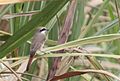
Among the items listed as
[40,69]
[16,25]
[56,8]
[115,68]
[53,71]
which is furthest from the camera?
[115,68]

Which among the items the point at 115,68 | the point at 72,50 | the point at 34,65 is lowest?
the point at 115,68

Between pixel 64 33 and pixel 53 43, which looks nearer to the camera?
pixel 64 33

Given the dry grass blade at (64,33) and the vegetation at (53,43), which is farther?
the dry grass blade at (64,33)

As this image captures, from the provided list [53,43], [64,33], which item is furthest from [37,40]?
[53,43]

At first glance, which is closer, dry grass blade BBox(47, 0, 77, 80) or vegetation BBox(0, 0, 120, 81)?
vegetation BBox(0, 0, 120, 81)

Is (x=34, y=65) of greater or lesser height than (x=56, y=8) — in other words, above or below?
below

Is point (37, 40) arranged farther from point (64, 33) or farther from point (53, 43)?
point (53, 43)

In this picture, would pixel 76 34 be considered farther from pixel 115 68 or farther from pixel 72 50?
pixel 115 68

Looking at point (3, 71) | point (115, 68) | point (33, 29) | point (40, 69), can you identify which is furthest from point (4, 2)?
point (115, 68)

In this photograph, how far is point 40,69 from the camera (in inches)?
65.5

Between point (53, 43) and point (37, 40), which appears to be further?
point (53, 43)

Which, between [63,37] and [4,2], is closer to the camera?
[4,2]

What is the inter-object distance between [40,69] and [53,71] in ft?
1.50

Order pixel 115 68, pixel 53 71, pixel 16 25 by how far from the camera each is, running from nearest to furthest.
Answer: pixel 53 71 < pixel 16 25 < pixel 115 68
